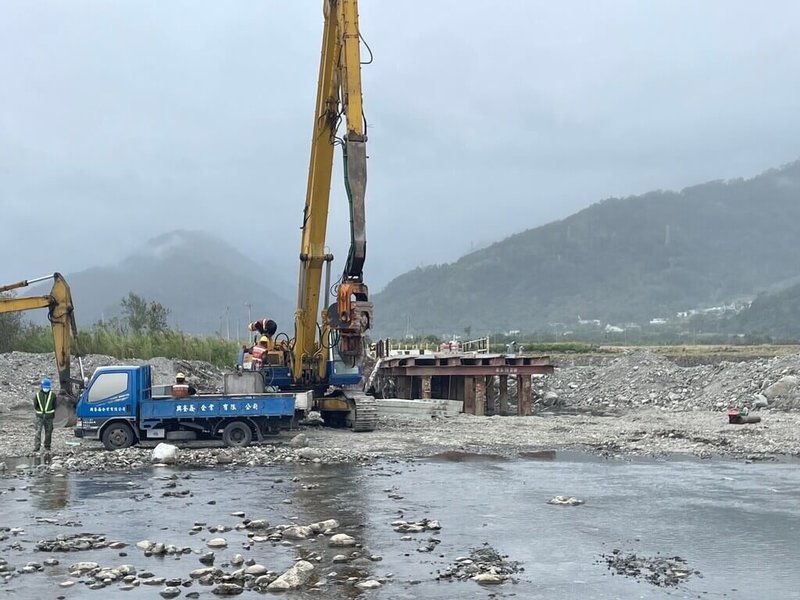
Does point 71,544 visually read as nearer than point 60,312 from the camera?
Yes

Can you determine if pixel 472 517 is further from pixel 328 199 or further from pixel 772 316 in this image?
pixel 772 316

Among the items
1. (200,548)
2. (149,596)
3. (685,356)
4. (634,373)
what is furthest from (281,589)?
(685,356)

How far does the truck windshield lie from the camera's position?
2509cm

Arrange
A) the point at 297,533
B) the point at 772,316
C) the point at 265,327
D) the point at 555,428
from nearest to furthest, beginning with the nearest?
the point at 297,533, the point at 265,327, the point at 555,428, the point at 772,316

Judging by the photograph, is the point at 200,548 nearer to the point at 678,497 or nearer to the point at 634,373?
the point at 678,497

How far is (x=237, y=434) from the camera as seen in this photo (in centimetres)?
2578

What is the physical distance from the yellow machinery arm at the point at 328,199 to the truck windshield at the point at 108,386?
237 inches

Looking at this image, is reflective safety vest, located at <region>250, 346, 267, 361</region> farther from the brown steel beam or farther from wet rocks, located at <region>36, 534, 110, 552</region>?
wet rocks, located at <region>36, 534, 110, 552</region>

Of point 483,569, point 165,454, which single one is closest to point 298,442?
point 165,454

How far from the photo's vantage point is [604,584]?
41.3ft

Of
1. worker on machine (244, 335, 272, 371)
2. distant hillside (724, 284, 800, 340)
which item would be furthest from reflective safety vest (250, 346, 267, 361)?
distant hillside (724, 284, 800, 340)

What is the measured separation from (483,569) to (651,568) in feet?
7.48

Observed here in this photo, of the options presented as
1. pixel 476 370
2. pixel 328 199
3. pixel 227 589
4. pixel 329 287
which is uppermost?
pixel 328 199

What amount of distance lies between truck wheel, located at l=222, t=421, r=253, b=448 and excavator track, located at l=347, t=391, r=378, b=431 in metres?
4.99
